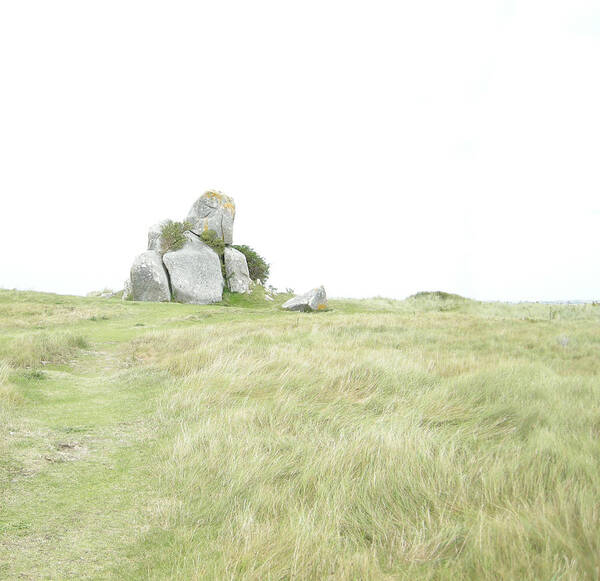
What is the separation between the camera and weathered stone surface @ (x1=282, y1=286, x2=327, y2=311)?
24.5 meters

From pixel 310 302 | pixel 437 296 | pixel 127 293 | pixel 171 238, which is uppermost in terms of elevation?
pixel 171 238

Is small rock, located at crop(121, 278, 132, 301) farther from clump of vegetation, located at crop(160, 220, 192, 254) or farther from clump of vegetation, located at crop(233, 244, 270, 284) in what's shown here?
clump of vegetation, located at crop(233, 244, 270, 284)

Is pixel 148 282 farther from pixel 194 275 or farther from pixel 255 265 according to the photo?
pixel 255 265

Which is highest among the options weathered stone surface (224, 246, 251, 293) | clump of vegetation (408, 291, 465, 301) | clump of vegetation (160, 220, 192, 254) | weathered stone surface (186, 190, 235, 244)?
weathered stone surface (186, 190, 235, 244)

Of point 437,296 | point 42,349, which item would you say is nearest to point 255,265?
point 437,296

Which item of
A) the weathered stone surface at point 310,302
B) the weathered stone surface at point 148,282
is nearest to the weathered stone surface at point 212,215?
the weathered stone surface at point 148,282

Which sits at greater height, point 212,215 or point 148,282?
point 212,215

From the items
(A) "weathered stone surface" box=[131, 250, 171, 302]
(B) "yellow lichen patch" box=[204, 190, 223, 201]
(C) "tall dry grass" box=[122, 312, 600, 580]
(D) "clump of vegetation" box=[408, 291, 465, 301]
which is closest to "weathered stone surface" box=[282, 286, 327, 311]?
(A) "weathered stone surface" box=[131, 250, 171, 302]

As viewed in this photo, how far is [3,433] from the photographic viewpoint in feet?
17.2

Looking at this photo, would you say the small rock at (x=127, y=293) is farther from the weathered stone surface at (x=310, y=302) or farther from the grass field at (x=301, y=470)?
the grass field at (x=301, y=470)

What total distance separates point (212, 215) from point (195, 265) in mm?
5191

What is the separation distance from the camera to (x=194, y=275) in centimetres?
2705

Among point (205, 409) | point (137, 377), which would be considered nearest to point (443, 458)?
point (205, 409)

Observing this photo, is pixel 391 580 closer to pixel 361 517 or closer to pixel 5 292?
pixel 361 517
